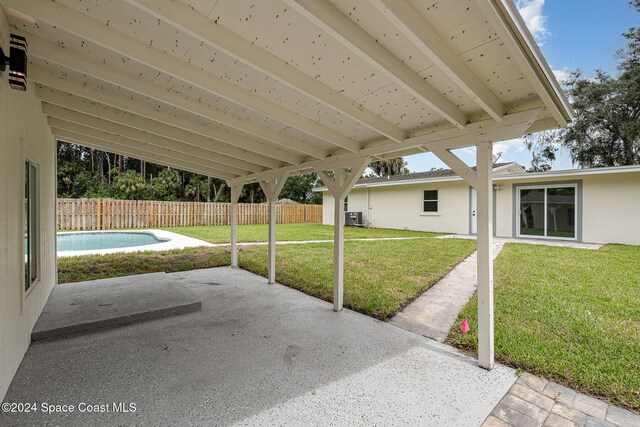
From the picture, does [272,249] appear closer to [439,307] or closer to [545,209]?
[439,307]

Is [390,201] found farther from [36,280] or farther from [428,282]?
[36,280]

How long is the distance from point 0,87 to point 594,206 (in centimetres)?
1447

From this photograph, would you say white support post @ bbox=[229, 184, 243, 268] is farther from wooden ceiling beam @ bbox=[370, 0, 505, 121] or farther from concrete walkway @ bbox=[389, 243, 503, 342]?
wooden ceiling beam @ bbox=[370, 0, 505, 121]

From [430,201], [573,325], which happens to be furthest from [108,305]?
[430,201]

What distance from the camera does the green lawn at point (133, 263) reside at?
6162mm

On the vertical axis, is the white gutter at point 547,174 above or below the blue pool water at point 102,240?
above

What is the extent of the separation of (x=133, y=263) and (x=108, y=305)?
371cm

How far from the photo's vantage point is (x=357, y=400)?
7.61 ft

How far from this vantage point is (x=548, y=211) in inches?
447

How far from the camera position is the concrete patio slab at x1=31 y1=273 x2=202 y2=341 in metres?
3.37

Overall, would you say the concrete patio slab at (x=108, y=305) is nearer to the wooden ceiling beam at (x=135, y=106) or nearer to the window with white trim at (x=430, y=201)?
the wooden ceiling beam at (x=135, y=106)

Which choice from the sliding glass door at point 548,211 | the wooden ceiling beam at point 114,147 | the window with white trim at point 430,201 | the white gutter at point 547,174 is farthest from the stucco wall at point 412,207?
the wooden ceiling beam at point 114,147

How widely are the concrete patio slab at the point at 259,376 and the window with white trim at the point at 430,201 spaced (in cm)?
1189

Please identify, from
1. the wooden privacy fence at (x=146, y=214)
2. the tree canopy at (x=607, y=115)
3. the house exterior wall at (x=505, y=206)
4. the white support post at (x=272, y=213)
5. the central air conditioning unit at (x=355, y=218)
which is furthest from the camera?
the tree canopy at (x=607, y=115)
